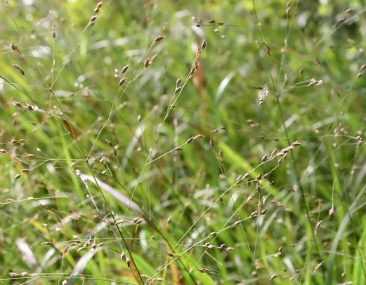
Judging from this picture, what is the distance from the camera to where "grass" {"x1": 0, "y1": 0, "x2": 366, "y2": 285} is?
1.68 m

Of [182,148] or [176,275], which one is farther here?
[182,148]

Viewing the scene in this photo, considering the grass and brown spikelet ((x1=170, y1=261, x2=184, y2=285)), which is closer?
the grass

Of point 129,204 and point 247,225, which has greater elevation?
point 129,204

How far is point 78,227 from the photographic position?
219 cm

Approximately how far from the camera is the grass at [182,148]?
1.68 metres

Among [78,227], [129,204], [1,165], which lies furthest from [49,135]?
[129,204]

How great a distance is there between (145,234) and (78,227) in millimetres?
223

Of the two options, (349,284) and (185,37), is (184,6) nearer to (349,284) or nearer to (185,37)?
(185,37)

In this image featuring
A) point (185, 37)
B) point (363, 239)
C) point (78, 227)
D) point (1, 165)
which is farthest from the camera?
point (185, 37)

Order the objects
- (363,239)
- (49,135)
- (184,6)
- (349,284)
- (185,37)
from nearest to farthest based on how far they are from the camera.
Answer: (349,284), (363,239), (49,135), (185,37), (184,6)

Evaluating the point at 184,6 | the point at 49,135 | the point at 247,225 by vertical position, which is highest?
the point at 184,6

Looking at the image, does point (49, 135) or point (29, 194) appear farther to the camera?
point (49, 135)

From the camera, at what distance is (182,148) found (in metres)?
2.61

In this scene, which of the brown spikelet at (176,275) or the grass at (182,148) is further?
the brown spikelet at (176,275)
